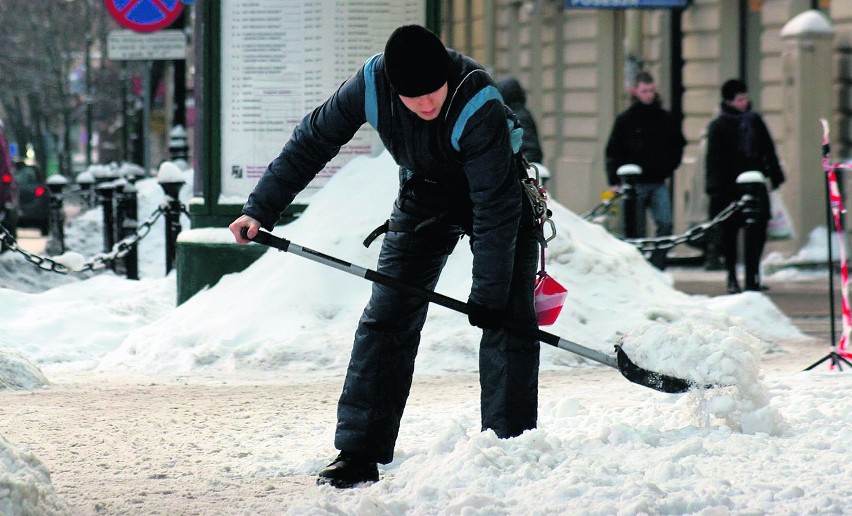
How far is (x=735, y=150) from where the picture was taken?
539 inches

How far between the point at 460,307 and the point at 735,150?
8.86 metres

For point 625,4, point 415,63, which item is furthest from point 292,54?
point 625,4

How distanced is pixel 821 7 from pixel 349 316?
9.52m

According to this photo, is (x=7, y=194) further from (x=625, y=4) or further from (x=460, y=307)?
(x=460, y=307)

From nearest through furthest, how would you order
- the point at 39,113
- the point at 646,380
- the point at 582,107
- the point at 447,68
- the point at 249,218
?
the point at 447,68
the point at 249,218
the point at 646,380
the point at 582,107
the point at 39,113

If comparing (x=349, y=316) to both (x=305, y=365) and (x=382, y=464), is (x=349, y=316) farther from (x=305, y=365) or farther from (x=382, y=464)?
(x=382, y=464)

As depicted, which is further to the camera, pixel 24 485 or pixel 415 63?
pixel 415 63

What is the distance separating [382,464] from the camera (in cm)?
542

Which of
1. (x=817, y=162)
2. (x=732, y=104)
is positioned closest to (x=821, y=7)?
(x=817, y=162)

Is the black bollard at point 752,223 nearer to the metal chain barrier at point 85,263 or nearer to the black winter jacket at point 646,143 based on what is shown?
the black winter jacket at point 646,143

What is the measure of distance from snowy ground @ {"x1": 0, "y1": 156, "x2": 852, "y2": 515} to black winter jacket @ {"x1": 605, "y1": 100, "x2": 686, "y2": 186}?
12.0 feet

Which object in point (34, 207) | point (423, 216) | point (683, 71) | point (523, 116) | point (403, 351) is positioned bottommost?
point (34, 207)

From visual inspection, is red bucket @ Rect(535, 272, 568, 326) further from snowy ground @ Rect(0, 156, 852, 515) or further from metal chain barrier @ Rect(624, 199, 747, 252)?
metal chain barrier @ Rect(624, 199, 747, 252)

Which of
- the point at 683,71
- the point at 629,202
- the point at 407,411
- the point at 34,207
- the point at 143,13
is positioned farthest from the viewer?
the point at 34,207
